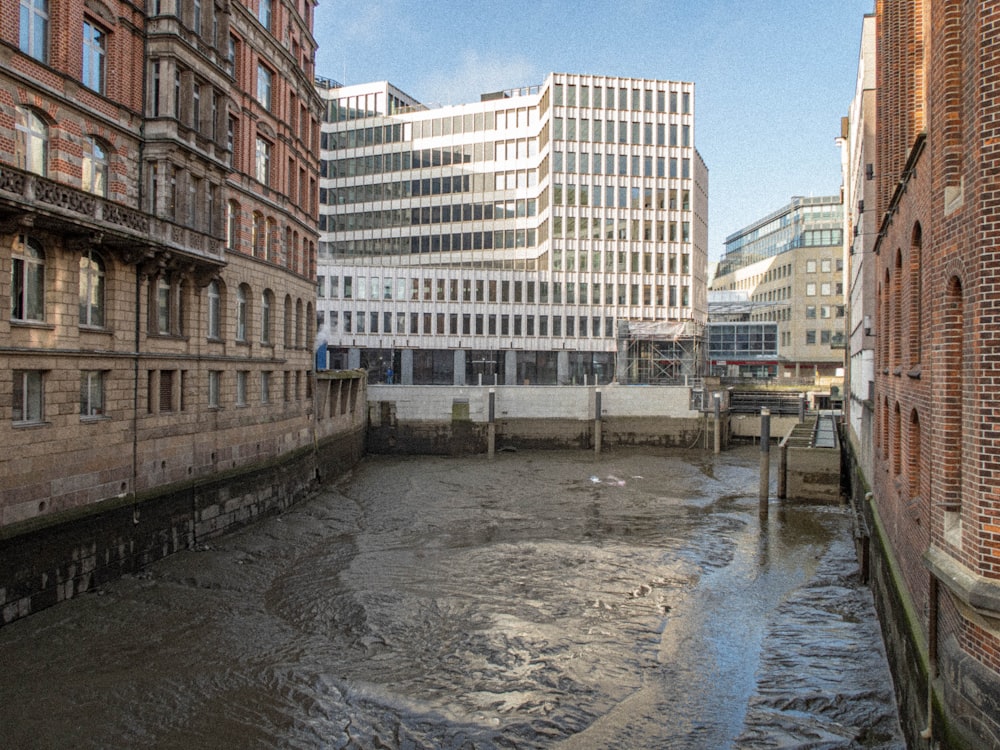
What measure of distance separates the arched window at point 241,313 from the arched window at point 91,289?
8179mm

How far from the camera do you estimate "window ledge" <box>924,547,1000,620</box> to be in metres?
7.38

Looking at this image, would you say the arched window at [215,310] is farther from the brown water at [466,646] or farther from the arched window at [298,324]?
the arched window at [298,324]

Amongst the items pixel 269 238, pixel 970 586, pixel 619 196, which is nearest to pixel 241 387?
pixel 269 238

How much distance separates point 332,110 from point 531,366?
34.4m

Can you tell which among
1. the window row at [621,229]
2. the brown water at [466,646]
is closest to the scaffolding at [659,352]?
the window row at [621,229]

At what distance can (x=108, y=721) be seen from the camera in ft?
41.5

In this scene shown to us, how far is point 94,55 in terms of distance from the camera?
2080 centimetres

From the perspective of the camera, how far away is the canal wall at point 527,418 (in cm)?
5253

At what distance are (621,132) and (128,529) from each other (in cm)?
6174

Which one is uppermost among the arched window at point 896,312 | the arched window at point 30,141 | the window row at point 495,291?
the window row at point 495,291

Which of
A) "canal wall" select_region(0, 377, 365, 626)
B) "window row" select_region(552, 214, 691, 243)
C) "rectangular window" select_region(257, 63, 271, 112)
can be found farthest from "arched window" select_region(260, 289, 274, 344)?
"window row" select_region(552, 214, 691, 243)

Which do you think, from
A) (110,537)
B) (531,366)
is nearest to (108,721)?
(110,537)

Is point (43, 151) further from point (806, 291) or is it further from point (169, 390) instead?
point (806, 291)

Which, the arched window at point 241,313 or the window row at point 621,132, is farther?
the window row at point 621,132
